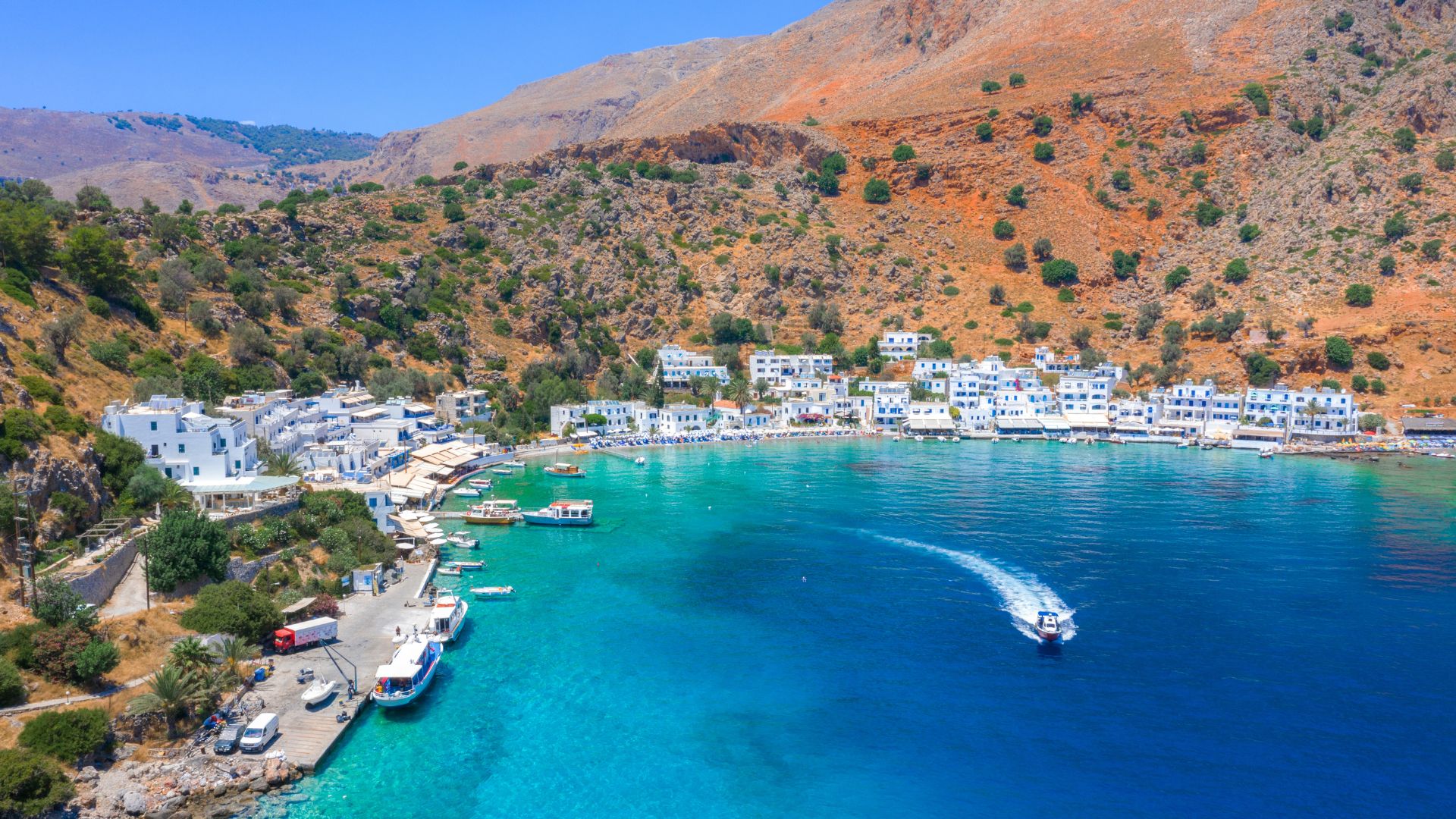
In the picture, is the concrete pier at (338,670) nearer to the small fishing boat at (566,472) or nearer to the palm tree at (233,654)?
the palm tree at (233,654)

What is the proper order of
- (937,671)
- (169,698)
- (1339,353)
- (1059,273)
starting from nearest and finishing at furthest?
(169,698) → (937,671) → (1339,353) → (1059,273)

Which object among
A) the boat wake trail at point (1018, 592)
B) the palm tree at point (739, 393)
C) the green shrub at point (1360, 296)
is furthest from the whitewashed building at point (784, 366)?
the green shrub at point (1360, 296)

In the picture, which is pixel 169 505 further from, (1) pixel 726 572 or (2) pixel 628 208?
(2) pixel 628 208

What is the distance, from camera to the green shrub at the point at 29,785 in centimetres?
2181

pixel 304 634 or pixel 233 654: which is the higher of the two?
pixel 233 654

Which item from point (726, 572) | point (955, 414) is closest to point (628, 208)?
point (955, 414)

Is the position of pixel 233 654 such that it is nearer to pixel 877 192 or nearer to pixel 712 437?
pixel 712 437

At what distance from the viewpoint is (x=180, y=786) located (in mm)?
24141

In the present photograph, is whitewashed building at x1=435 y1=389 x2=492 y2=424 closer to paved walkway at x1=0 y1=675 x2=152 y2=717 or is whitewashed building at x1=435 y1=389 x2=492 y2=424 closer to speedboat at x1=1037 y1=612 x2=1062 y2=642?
paved walkway at x1=0 y1=675 x2=152 y2=717

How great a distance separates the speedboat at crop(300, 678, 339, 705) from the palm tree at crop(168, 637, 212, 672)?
3.09 meters

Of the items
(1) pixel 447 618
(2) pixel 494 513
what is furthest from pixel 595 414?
(1) pixel 447 618

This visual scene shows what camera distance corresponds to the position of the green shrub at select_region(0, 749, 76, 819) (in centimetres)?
2181

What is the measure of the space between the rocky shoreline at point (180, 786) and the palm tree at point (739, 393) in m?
70.0

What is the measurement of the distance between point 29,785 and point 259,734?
5205 mm
